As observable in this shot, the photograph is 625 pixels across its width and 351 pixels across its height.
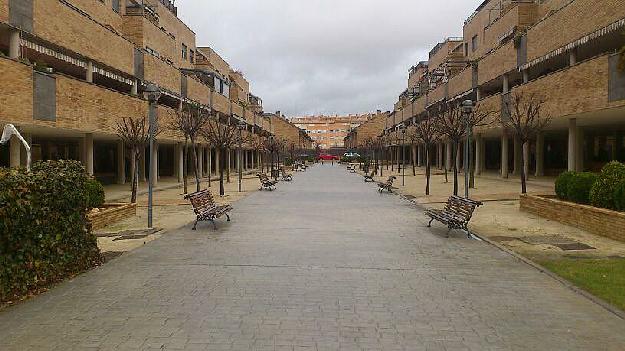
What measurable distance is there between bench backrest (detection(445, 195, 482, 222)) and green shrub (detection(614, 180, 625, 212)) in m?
3.10

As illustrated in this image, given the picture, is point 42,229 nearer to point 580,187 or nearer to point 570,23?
point 580,187

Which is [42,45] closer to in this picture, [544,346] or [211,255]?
[211,255]

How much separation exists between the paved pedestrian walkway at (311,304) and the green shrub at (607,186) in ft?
13.3

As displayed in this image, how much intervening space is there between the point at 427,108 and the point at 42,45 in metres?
44.0

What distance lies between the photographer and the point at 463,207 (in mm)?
12836

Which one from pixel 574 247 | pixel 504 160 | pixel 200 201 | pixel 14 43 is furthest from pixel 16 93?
pixel 504 160

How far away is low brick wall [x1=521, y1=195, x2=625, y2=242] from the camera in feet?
38.7

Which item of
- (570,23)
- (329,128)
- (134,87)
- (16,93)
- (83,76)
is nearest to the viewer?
(16,93)

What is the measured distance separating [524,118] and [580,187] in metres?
14.8

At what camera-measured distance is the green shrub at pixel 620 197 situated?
12284mm

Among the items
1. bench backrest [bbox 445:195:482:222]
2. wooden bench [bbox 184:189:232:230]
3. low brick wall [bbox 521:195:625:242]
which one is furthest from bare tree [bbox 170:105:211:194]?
low brick wall [bbox 521:195:625:242]

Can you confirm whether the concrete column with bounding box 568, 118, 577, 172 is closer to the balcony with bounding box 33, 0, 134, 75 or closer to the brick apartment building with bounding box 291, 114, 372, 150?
the balcony with bounding box 33, 0, 134, 75

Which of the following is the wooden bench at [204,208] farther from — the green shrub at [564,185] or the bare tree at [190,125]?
the green shrub at [564,185]

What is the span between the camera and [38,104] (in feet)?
58.4
